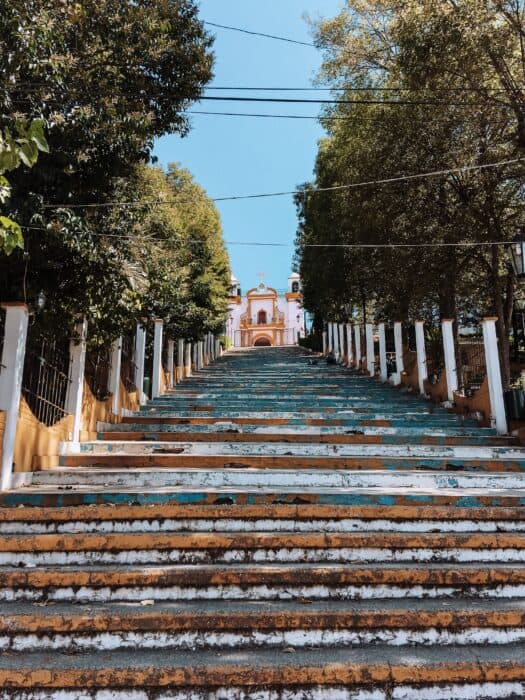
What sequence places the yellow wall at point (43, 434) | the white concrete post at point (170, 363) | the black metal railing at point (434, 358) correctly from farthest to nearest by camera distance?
the white concrete post at point (170, 363), the black metal railing at point (434, 358), the yellow wall at point (43, 434)

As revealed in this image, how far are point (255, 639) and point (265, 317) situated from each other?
43.8m

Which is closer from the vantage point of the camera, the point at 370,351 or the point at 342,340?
the point at 370,351

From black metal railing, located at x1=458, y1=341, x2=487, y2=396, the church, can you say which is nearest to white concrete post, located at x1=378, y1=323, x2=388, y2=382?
black metal railing, located at x1=458, y1=341, x2=487, y2=396

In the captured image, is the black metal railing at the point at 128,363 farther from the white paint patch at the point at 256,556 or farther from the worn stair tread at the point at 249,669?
the worn stair tread at the point at 249,669

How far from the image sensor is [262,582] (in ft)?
8.87

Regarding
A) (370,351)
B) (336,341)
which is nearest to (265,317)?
(336,341)

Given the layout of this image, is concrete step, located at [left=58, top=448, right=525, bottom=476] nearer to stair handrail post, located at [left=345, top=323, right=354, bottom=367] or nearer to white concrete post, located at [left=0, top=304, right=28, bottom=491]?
white concrete post, located at [left=0, top=304, right=28, bottom=491]

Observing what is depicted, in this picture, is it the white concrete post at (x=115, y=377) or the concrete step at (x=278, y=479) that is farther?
the white concrete post at (x=115, y=377)

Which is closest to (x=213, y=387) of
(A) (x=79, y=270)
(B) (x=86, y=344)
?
(B) (x=86, y=344)

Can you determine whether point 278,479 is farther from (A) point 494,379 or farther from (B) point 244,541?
(A) point 494,379

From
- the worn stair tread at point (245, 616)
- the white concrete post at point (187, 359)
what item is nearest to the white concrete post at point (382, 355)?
the white concrete post at point (187, 359)

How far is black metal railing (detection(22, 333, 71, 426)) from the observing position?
473 cm

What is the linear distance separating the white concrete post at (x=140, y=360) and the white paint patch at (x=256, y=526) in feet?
15.1

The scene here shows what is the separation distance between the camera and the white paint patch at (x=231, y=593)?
8.69 feet
